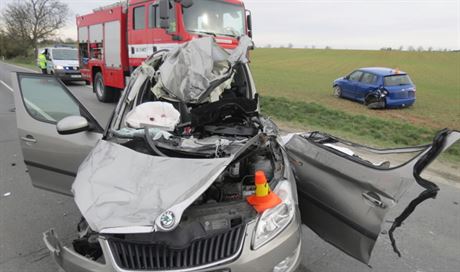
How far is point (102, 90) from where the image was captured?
44.1 feet

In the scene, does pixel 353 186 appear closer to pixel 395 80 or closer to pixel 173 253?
pixel 173 253

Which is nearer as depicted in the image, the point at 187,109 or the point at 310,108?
the point at 187,109

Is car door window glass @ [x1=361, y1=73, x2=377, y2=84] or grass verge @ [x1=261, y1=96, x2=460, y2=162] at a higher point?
car door window glass @ [x1=361, y1=73, x2=377, y2=84]

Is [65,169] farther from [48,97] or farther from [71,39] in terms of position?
[71,39]

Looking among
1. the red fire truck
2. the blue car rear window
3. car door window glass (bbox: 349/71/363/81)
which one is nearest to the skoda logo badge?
the red fire truck

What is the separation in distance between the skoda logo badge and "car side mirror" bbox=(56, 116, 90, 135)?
1.68 meters

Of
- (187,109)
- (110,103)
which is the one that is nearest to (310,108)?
(110,103)

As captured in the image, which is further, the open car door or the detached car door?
the detached car door

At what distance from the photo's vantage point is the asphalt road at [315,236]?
321 centimetres

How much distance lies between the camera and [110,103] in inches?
518

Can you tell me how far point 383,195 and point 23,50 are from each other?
225 ft

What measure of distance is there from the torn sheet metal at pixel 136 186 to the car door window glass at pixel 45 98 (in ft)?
4.70

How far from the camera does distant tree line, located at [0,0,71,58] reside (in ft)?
196

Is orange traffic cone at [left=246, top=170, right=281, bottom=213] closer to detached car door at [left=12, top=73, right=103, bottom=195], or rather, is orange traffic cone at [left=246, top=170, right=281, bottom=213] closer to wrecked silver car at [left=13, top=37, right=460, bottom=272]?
wrecked silver car at [left=13, top=37, right=460, bottom=272]
